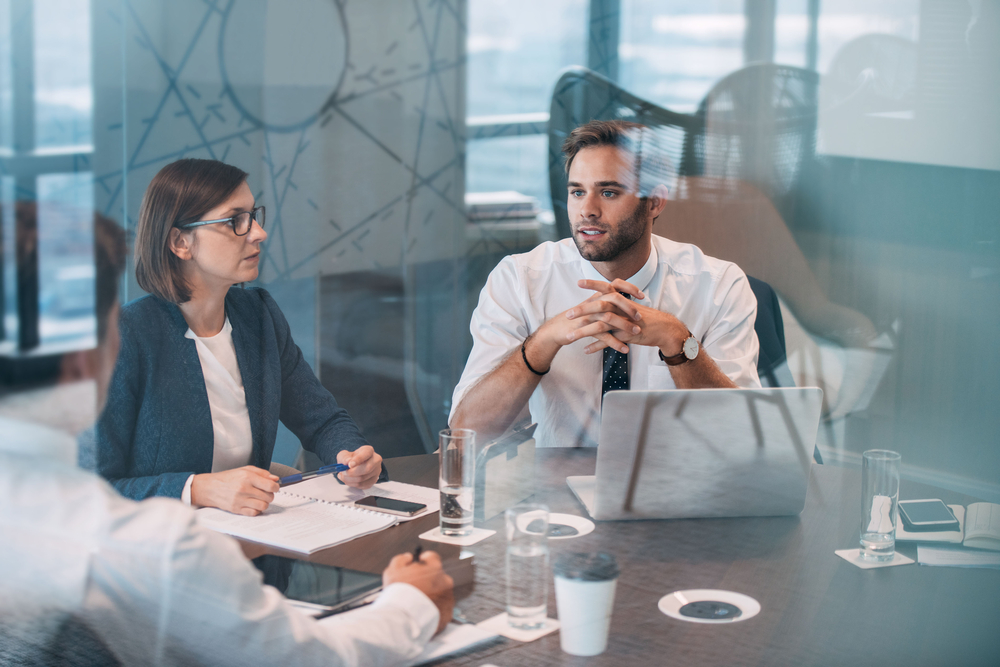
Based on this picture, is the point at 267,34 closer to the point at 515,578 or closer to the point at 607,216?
the point at 607,216

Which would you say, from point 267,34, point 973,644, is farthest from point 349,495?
point 267,34

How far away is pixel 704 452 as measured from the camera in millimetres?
1288

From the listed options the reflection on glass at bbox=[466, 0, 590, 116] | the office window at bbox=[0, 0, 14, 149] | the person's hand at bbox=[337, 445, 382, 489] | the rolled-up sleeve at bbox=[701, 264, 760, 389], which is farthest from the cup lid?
the reflection on glass at bbox=[466, 0, 590, 116]

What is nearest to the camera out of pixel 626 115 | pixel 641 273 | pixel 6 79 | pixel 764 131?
pixel 6 79

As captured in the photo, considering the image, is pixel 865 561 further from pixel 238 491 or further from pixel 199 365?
pixel 199 365

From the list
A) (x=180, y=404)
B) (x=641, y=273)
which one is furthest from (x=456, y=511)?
(x=641, y=273)

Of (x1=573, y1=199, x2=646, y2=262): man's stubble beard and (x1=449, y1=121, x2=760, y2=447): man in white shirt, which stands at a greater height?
(x1=573, y1=199, x2=646, y2=262): man's stubble beard

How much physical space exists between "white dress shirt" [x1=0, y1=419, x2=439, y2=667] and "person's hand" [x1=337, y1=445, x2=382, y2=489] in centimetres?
55

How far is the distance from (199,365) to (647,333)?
2.95 feet

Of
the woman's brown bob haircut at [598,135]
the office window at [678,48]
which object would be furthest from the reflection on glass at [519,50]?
the woman's brown bob haircut at [598,135]

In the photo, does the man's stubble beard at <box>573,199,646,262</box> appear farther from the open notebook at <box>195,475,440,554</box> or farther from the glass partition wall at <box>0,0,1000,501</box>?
the open notebook at <box>195,475,440,554</box>

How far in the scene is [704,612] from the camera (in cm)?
103

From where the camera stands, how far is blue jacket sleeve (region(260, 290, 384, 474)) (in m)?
1.76

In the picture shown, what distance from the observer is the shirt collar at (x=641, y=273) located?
2.00 metres
